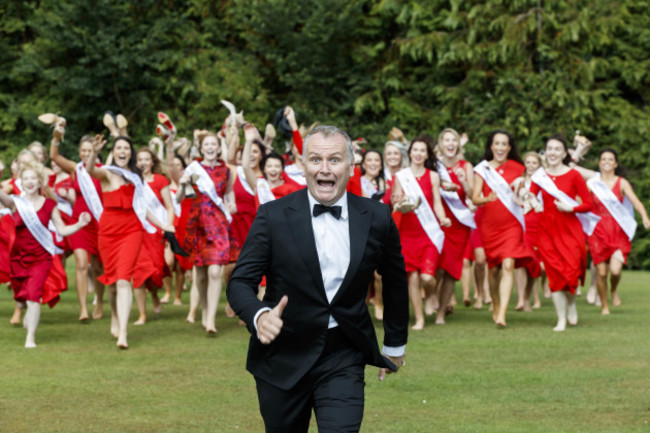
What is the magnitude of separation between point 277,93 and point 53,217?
72.2ft

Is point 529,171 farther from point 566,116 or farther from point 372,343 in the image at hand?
point 566,116

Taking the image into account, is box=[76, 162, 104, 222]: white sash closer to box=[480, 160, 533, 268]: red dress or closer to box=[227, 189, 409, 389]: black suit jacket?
box=[480, 160, 533, 268]: red dress

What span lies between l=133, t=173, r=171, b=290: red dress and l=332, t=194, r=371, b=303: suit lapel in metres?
7.59

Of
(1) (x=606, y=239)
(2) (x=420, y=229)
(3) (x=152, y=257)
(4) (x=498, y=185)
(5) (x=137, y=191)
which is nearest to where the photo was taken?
(5) (x=137, y=191)

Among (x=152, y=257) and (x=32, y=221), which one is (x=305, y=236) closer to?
(x=32, y=221)

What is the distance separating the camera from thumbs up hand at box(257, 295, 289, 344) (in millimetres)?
4102

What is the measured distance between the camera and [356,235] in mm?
4637

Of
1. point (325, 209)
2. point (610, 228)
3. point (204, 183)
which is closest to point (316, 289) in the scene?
point (325, 209)

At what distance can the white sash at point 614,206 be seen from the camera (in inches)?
592

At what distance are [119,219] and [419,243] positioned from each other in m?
3.53

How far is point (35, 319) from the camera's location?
1096cm

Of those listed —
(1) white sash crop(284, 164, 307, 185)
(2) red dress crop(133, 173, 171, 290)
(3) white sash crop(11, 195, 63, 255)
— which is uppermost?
(1) white sash crop(284, 164, 307, 185)

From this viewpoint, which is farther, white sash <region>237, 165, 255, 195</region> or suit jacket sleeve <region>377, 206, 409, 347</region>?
white sash <region>237, 165, 255, 195</region>

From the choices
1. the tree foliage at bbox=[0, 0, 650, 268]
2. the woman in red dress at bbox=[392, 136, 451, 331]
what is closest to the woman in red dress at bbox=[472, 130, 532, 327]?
the woman in red dress at bbox=[392, 136, 451, 331]
